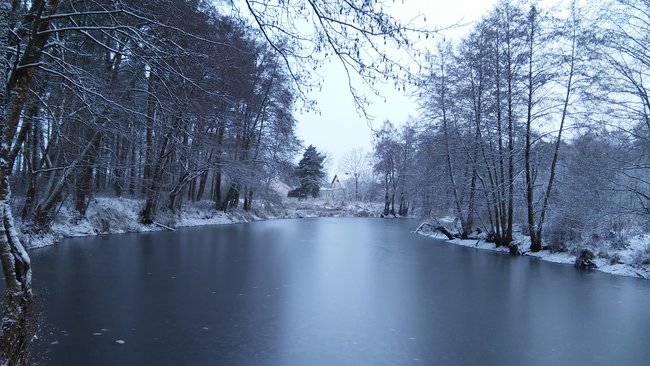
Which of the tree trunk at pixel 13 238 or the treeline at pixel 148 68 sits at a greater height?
the treeline at pixel 148 68

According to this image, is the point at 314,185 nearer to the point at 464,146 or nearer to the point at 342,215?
the point at 342,215

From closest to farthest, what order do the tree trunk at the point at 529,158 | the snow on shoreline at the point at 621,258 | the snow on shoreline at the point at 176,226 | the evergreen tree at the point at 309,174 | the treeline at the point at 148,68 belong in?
the treeline at the point at 148,68 < the snow on shoreline at the point at 621,258 < the snow on shoreline at the point at 176,226 < the tree trunk at the point at 529,158 < the evergreen tree at the point at 309,174

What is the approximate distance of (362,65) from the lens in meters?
3.29

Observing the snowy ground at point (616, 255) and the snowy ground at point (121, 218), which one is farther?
the snowy ground at point (121, 218)

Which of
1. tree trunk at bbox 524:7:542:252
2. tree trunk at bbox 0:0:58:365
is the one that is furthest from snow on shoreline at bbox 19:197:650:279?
tree trunk at bbox 0:0:58:365

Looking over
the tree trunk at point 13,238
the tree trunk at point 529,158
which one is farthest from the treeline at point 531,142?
the tree trunk at point 13,238

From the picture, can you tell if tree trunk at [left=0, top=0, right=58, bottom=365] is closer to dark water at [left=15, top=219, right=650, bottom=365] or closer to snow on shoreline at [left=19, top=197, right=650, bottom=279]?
dark water at [left=15, top=219, right=650, bottom=365]

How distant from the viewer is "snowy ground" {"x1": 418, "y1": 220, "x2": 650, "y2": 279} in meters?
12.7

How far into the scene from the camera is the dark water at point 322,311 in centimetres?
546

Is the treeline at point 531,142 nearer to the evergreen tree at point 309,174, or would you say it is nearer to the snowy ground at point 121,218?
the snowy ground at point 121,218

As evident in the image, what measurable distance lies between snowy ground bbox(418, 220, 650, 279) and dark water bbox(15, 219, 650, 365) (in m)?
0.95

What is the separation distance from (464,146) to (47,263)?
15.8 m

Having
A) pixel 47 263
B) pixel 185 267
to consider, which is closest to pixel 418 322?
pixel 185 267

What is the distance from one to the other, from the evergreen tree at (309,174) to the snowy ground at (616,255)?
41.1 m
